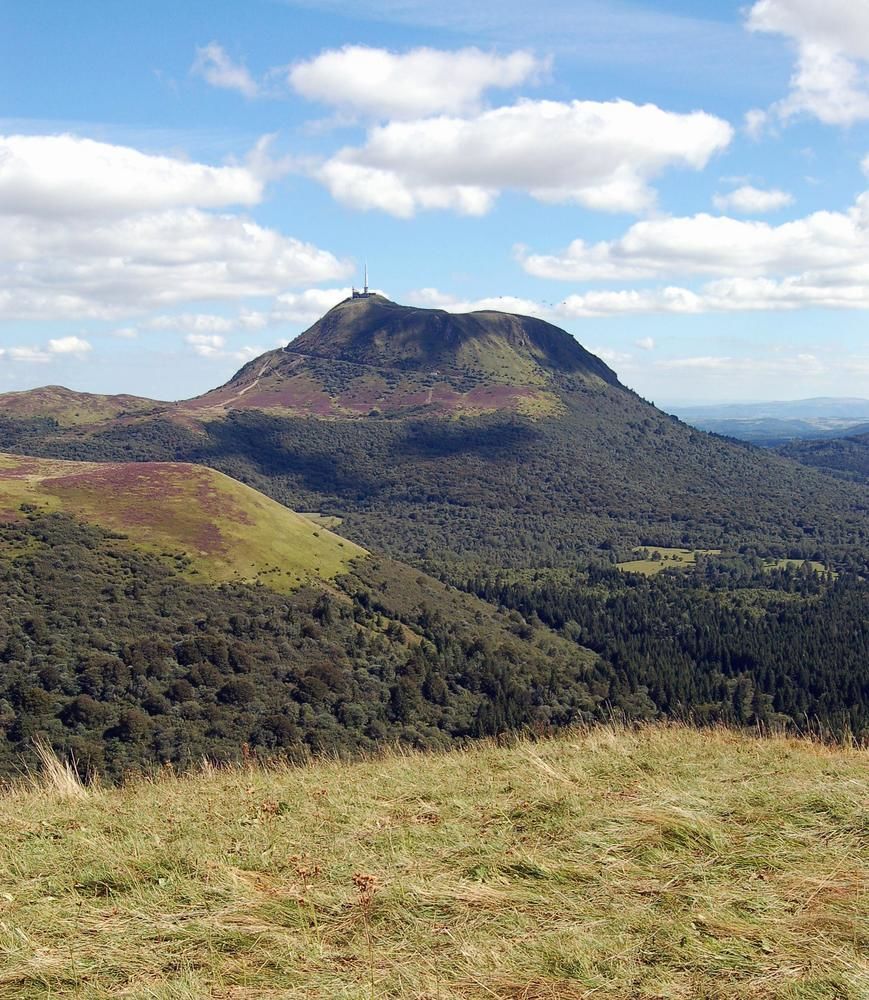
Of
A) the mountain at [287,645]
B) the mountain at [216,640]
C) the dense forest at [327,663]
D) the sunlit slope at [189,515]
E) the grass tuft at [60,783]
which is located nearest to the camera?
the grass tuft at [60,783]

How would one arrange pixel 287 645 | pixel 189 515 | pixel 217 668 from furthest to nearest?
pixel 189 515 < pixel 287 645 < pixel 217 668

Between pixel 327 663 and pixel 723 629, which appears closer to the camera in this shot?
pixel 327 663

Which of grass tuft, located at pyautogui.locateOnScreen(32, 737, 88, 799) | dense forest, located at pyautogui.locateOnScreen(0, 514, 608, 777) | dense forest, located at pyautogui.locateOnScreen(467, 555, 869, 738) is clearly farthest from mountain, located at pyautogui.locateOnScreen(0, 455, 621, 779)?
grass tuft, located at pyautogui.locateOnScreen(32, 737, 88, 799)

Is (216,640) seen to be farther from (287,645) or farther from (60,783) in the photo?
(60,783)

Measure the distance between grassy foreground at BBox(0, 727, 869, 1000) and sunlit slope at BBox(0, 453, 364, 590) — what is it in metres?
85.4

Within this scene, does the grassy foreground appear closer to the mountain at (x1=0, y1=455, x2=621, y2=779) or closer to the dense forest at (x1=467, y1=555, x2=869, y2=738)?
the mountain at (x1=0, y1=455, x2=621, y2=779)

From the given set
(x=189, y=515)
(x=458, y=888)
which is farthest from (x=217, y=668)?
(x=458, y=888)

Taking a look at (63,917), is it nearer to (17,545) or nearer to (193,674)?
(193,674)

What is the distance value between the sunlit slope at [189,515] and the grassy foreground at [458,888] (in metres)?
85.4

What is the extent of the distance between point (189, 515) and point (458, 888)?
104 metres

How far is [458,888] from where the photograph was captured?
7.66 m

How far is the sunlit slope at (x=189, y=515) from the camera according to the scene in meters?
96.2

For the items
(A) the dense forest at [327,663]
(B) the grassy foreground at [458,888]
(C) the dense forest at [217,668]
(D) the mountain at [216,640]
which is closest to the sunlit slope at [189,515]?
(D) the mountain at [216,640]

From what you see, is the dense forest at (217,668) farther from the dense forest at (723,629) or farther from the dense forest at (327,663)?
the dense forest at (723,629)
